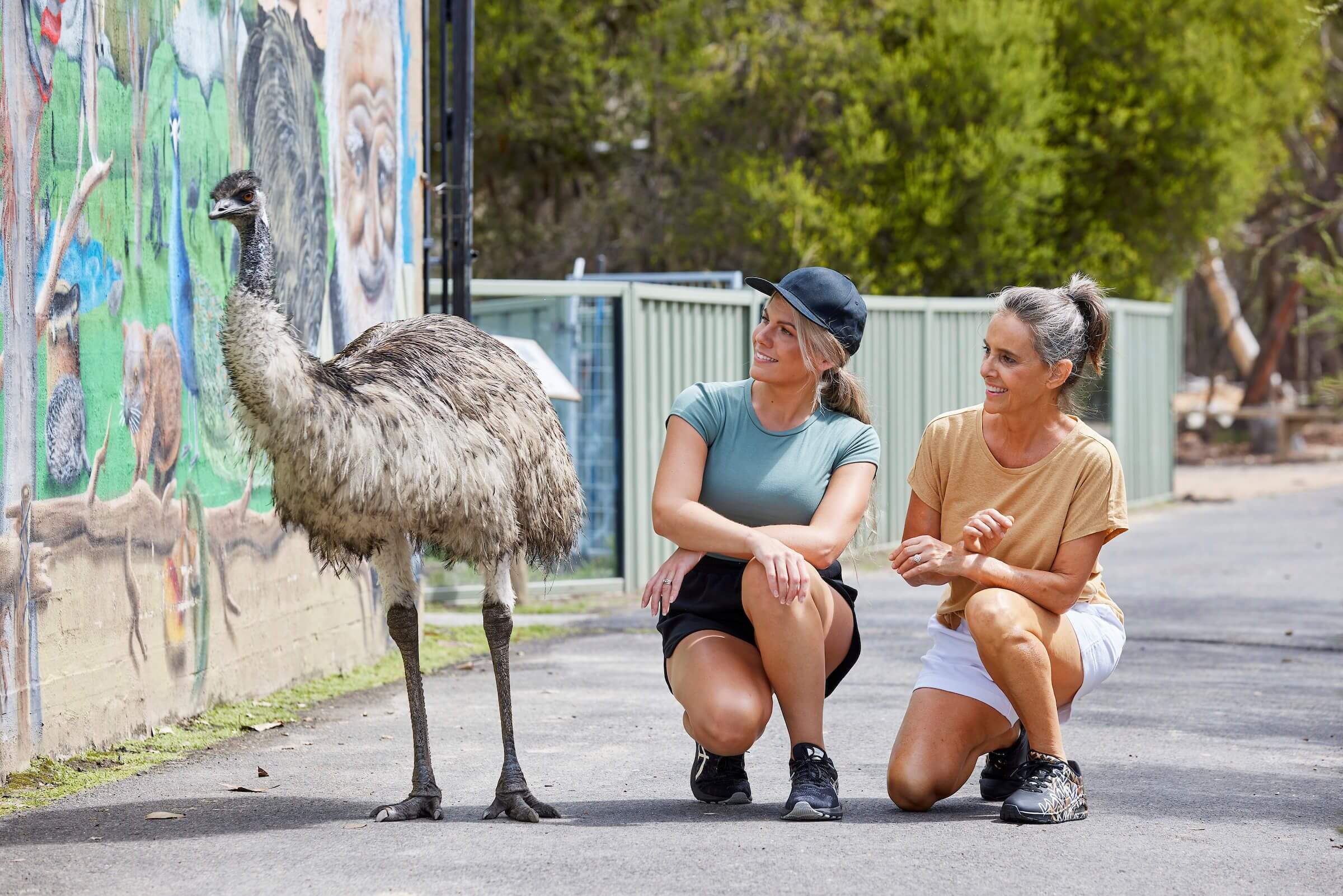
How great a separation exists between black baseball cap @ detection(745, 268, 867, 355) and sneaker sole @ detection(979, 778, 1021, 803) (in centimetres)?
141

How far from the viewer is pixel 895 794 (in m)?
5.16

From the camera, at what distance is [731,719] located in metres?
5.03

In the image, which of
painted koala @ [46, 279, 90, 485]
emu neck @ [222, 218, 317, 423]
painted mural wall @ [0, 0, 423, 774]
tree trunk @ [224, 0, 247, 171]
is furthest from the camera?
tree trunk @ [224, 0, 247, 171]

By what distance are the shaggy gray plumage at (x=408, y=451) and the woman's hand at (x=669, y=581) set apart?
46 centimetres

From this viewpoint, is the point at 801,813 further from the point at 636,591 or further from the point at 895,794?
the point at 636,591

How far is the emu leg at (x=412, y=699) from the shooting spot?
5.09 meters

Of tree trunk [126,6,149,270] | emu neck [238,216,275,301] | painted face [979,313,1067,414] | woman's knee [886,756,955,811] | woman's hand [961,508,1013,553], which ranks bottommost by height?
woman's knee [886,756,955,811]

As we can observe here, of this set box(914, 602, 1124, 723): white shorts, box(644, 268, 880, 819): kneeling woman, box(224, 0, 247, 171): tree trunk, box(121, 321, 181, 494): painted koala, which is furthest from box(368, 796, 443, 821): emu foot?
box(224, 0, 247, 171): tree trunk

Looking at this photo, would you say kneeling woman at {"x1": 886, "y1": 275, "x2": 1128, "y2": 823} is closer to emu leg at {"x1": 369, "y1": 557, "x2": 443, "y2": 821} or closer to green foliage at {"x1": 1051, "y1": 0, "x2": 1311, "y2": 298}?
emu leg at {"x1": 369, "y1": 557, "x2": 443, "y2": 821}

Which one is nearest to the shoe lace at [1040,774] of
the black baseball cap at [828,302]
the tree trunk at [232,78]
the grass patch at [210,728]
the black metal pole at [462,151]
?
the black baseball cap at [828,302]

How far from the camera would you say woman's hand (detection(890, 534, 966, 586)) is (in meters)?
5.03

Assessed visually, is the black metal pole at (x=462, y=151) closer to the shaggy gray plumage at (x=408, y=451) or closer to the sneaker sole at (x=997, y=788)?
the shaggy gray plumage at (x=408, y=451)

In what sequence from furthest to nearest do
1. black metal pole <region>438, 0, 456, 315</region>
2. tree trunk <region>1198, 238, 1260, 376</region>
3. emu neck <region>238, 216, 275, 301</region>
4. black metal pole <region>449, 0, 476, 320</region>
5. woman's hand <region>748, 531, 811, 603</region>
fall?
tree trunk <region>1198, 238, 1260, 376</region>
black metal pole <region>438, 0, 456, 315</region>
black metal pole <region>449, 0, 476, 320</region>
woman's hand <region>748, 531, 811, 603</region>
emu neck <region>238, 216, 275, 301</region>

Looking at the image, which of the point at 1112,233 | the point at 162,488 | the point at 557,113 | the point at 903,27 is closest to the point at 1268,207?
the point at 1112,233
